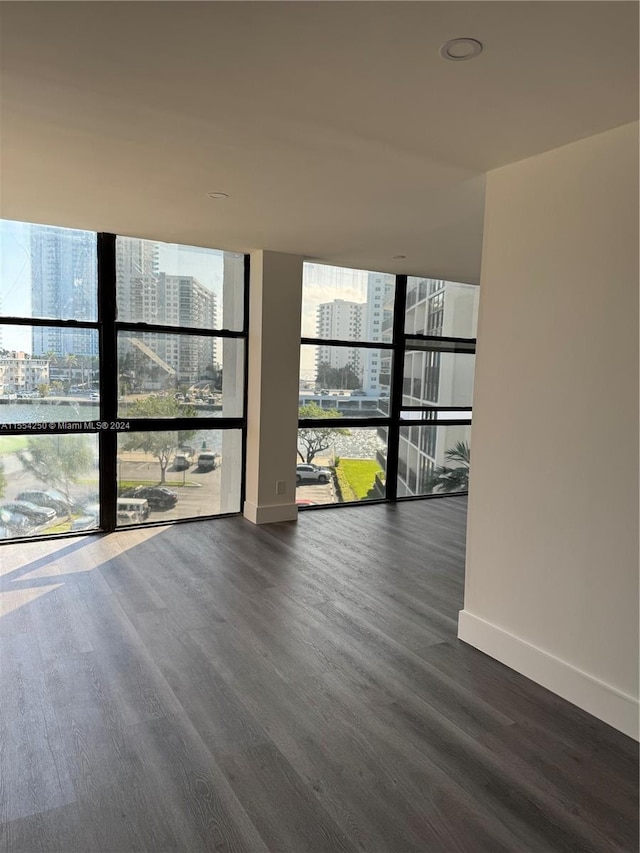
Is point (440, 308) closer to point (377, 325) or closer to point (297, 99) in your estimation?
point (377, 325)

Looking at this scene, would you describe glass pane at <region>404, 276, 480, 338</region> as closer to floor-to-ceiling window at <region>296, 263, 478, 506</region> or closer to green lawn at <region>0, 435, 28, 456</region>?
floor-to-ceiling window at <region>296, 263, 478, 506</region>

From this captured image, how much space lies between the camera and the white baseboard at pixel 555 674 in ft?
7.88

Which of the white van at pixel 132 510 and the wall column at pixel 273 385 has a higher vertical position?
the wall column at pixel 273 385

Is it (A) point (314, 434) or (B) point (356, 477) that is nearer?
(A) point (314, 434)

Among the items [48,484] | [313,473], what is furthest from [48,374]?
[313,473]

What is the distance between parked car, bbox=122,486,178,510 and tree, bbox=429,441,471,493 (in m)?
3.07

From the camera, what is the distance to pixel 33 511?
4.66 m

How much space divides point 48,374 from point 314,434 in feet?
8.31

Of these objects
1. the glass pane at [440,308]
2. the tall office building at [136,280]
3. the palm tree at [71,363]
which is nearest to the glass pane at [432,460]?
the glass pane at [440,308]

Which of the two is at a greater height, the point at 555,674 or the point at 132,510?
the point at 132,510

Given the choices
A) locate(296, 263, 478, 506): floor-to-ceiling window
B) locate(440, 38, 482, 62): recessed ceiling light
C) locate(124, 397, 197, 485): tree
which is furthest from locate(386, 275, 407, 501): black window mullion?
locate(440, 38, 482, 62): recessed ceiling light

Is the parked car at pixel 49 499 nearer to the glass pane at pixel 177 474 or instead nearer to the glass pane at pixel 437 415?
the glass pane at pixel 177 474

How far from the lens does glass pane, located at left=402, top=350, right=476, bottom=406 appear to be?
653cm

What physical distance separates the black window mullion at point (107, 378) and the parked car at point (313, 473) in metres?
1.82
